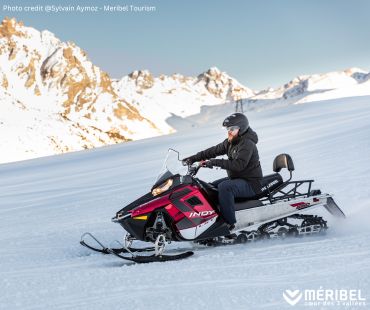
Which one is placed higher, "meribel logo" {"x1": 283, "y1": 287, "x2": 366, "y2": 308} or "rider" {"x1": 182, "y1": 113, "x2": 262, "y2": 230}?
"rider" {"x1": 182, "y1": 113, "x2": 262, "y2": 230}

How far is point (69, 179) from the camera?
592 inches

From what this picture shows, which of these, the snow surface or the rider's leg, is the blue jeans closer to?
the rider's leg

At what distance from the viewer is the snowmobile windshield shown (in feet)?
19.6

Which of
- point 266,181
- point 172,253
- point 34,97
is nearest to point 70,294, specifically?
point 172,253

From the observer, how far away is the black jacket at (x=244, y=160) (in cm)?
597

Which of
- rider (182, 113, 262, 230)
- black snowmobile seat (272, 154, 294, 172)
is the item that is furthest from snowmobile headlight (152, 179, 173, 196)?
black snowmobile seat (272, 154, 294, 172)

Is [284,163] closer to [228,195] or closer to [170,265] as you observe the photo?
[228,195]

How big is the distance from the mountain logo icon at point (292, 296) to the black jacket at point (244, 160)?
221cm

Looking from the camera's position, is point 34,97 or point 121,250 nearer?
point 121,250

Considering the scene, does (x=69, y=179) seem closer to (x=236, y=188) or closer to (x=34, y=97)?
(x=236, y=188)

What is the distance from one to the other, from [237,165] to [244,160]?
0.34ft

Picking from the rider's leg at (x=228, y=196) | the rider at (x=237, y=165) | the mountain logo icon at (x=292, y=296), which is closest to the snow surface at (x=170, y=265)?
the mountain logo icon at (x=292, y=296)

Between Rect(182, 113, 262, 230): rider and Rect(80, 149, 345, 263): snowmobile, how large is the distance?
0.40 feet

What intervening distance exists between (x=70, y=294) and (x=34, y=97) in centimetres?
20028
